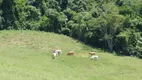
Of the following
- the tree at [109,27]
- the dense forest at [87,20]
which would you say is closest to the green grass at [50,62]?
the tree at [109,27]

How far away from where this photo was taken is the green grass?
22.7 m

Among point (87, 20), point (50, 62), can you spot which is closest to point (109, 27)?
point (87, 20)

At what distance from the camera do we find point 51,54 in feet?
112

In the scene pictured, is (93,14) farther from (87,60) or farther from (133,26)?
(87,60)

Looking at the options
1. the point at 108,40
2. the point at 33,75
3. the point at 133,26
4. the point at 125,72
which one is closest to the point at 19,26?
the point at 108,40

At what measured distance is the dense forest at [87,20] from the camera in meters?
43.2

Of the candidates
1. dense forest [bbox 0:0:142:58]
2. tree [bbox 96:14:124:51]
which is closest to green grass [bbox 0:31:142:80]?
tree [bbox 96:14:124:51]

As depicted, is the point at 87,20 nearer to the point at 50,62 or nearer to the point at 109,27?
the point at 109,27

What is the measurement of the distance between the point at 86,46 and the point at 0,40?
12.6 meters

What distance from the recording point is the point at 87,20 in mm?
47500

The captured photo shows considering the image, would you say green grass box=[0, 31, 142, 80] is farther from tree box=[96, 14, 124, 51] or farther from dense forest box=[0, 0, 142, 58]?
dense forest box=[0, 0, 142, 58]

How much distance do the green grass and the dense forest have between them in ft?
12.7

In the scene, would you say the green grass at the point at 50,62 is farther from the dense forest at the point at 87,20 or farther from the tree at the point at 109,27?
the dense forest at the point at 87,20

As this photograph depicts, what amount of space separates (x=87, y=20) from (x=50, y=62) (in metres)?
19.2
